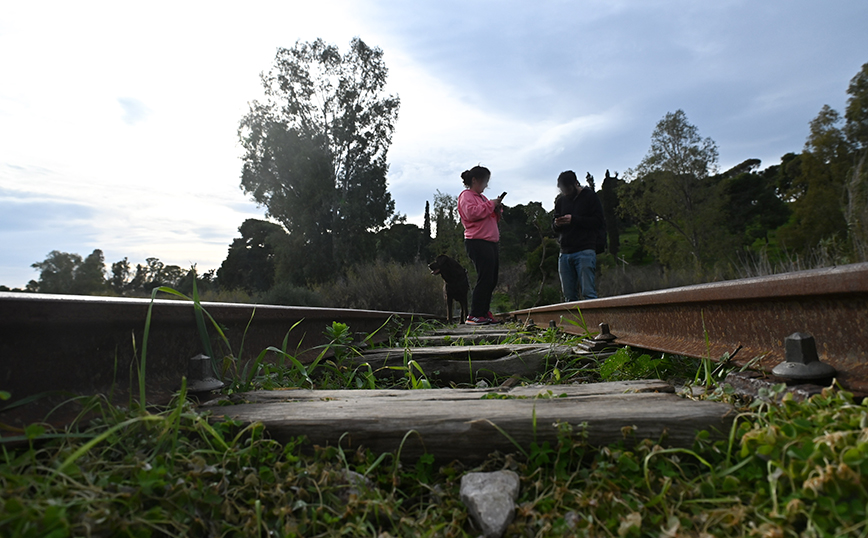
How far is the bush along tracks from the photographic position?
802 mm

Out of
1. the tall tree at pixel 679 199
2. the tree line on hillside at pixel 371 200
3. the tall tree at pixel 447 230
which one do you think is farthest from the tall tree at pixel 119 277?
the tall tree at pixel 679 199

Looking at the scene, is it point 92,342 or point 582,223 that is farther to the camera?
point 582,223

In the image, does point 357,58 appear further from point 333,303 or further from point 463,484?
point 463,484

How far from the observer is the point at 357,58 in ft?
107

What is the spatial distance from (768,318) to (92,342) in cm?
219

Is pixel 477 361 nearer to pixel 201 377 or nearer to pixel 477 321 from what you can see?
pixel 201 377

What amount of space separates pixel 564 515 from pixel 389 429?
0.47 meters

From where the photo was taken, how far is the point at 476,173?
6.05m

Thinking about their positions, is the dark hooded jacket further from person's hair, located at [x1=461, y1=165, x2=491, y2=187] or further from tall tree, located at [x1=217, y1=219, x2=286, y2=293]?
tall tree, located at [x1=217, y1=219, x2=286, y2=293]

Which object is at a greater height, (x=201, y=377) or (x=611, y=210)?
(x=611, y=210)

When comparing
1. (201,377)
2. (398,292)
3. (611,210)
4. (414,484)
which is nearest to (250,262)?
(398,292)

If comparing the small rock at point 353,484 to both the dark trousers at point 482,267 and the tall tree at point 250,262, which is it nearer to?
the dark trousers at point 482,267

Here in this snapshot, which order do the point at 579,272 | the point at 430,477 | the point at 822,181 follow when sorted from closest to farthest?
the point at 430,477
the point at 579,272
the point at 822,181

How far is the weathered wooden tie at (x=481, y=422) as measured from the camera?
1.13m
